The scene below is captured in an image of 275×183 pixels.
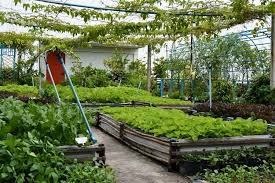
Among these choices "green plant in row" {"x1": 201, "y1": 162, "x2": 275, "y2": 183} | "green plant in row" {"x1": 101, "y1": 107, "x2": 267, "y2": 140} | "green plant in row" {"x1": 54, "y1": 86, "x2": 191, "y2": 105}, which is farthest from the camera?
"green plant in row" {"x1": 54, "y1": 86, "x2": 191, "y2": 105}

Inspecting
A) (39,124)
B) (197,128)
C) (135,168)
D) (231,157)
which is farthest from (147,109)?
(39,124)

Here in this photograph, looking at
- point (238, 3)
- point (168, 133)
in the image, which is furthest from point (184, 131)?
point (238, 3)

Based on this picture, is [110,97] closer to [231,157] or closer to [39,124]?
[231,157]

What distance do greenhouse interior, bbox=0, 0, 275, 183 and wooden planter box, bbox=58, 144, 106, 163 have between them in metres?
0.01

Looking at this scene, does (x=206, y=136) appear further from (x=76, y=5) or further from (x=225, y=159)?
(x=76, y=5)

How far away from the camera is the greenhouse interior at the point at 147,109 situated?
4648 millimetres

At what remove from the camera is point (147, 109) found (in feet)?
31.9

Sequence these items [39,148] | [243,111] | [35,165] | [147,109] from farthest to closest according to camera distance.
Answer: [147,109]
[243,111]
[39,148]
[35,165]

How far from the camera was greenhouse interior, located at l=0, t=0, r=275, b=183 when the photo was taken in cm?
465

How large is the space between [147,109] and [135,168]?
12.0 feet

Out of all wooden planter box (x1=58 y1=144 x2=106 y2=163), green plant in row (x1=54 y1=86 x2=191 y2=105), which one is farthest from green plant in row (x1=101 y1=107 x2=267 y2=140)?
green plant in row (x1=54 y1=86 x2=191 y2=105)

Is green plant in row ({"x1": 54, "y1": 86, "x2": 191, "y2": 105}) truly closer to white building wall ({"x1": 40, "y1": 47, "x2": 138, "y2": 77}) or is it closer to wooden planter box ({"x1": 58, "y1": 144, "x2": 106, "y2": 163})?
wooden planter box ({"x1": 58, "y1": 144, "x2": 106, "y2": 163})

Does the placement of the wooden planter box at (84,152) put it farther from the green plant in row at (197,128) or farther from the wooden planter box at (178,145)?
the green plant in row at (197,128)

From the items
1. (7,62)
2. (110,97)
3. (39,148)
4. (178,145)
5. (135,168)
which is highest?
(7,62)
